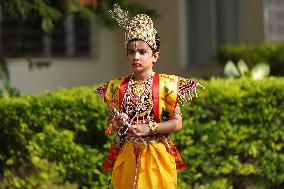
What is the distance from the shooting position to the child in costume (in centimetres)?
533

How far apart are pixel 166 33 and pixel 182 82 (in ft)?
33.4

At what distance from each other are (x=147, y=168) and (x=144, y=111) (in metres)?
0.39

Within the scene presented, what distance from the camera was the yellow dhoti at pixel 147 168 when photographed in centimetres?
534

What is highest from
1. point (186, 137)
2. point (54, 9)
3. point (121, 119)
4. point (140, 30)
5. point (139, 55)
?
point (54, 9)

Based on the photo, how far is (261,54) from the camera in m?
13.4

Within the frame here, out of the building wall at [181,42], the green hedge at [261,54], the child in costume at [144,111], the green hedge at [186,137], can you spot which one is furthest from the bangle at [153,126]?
the building wall at [181,42]

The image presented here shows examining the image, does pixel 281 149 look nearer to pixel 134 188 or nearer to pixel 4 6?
pixel 134 188

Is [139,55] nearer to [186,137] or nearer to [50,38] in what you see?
[186,137]

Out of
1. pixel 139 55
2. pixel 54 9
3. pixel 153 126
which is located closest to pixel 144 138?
pixel 153 126

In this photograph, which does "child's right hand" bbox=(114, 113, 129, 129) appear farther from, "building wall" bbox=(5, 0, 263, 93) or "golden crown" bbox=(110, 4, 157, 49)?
"building wall" bbox=(5, 0, 263, 93)

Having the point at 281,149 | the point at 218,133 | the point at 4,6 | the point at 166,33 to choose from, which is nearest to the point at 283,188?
the point at 281,149

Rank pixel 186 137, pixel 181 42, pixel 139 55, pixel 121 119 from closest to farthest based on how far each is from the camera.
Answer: pixel 121 119, pixel 139 55, pixel 186 137, pixel 181 42

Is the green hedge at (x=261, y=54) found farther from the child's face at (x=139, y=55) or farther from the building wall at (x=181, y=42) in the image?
the child's face at (x=139, y=55)

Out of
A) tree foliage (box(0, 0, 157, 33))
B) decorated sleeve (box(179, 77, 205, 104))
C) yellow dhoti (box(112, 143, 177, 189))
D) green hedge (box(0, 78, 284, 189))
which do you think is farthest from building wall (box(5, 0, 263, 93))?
yellow dhoti (box(112, 143, 177, 189))
